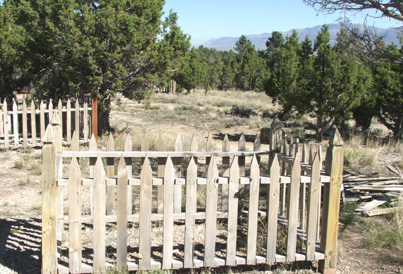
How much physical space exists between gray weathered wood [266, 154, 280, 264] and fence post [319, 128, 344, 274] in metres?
0.50

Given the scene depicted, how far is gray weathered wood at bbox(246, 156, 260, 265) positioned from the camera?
3.75m

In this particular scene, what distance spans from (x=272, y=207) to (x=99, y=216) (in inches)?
63.4

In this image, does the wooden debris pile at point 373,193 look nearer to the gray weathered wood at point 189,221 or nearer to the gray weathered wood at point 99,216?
the gray weathered wood at point 189,221

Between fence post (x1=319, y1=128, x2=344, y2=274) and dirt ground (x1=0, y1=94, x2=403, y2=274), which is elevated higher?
fence post (x1=319, y1=128, x2=344, y2=274)

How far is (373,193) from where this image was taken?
6.18m

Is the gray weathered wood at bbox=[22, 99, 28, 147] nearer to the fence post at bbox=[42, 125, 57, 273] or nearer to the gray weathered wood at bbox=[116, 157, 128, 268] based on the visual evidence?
the fence post at bbox=[42, 125, 57, 273]

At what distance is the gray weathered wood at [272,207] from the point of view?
3.76 meters

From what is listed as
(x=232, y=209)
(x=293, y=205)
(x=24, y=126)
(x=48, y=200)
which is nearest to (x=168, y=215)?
(x=232, y=209)

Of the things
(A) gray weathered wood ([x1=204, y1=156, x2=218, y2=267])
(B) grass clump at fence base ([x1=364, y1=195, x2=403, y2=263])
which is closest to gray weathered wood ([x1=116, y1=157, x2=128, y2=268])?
(A) gray weathered wood ([x1=204, y1=156, x2=218, y2=267])

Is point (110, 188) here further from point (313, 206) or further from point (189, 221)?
point (313, 206)

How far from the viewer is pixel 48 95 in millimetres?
12078

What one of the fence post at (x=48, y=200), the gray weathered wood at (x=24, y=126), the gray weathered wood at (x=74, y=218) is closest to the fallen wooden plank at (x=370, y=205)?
the gray weathered wood at (x=74, y=218)

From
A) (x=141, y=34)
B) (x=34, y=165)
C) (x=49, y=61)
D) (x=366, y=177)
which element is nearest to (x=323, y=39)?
(x=141, y=34)

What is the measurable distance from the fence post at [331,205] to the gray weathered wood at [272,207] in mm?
500
